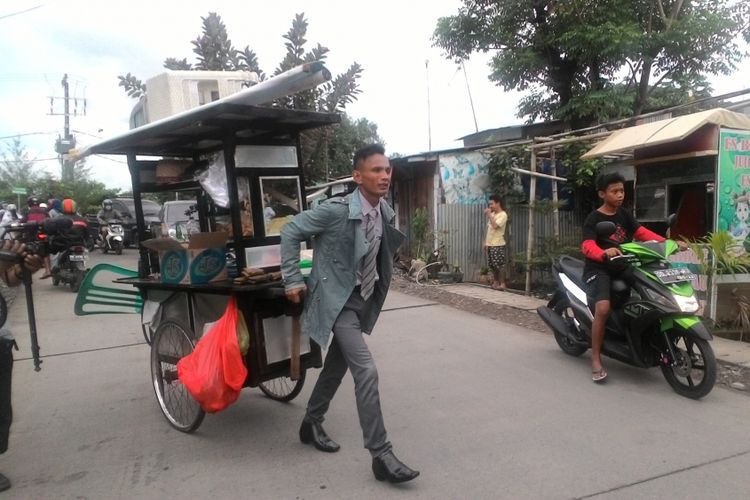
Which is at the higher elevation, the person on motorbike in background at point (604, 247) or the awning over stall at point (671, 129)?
the awning over stall at point (671, 129)

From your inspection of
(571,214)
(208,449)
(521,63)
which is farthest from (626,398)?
(521,63)

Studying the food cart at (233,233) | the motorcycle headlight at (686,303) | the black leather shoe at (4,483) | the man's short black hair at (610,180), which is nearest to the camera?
the black leather shoe at (4,483)

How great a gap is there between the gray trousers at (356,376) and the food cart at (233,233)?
232mm

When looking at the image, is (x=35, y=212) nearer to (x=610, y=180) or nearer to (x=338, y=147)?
(x=338, y=147)

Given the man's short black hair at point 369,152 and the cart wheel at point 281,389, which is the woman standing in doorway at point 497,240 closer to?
the cart wheel at point 281,389

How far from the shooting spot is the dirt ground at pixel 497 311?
4.55 m

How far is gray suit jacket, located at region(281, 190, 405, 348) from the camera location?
119 inches

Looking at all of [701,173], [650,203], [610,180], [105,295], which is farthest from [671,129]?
[105,295]

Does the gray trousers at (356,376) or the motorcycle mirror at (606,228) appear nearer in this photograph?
the gray trousers at (356,376)

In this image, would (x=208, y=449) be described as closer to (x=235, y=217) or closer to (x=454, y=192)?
(x=235, y=217)

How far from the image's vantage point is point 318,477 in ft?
9.91

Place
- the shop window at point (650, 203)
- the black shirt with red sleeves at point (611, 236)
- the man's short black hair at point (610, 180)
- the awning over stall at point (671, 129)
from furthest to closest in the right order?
the shop window at point (650, 203) < the awning over stall at point (671, 129) < the black shirt with red sleeves at point (611, 236) < the man's short black hair at point (610, 180)

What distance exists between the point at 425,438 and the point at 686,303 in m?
2.15

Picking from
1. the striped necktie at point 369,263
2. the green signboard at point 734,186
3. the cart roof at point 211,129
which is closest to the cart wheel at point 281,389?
the striped necktie at point 369,263
